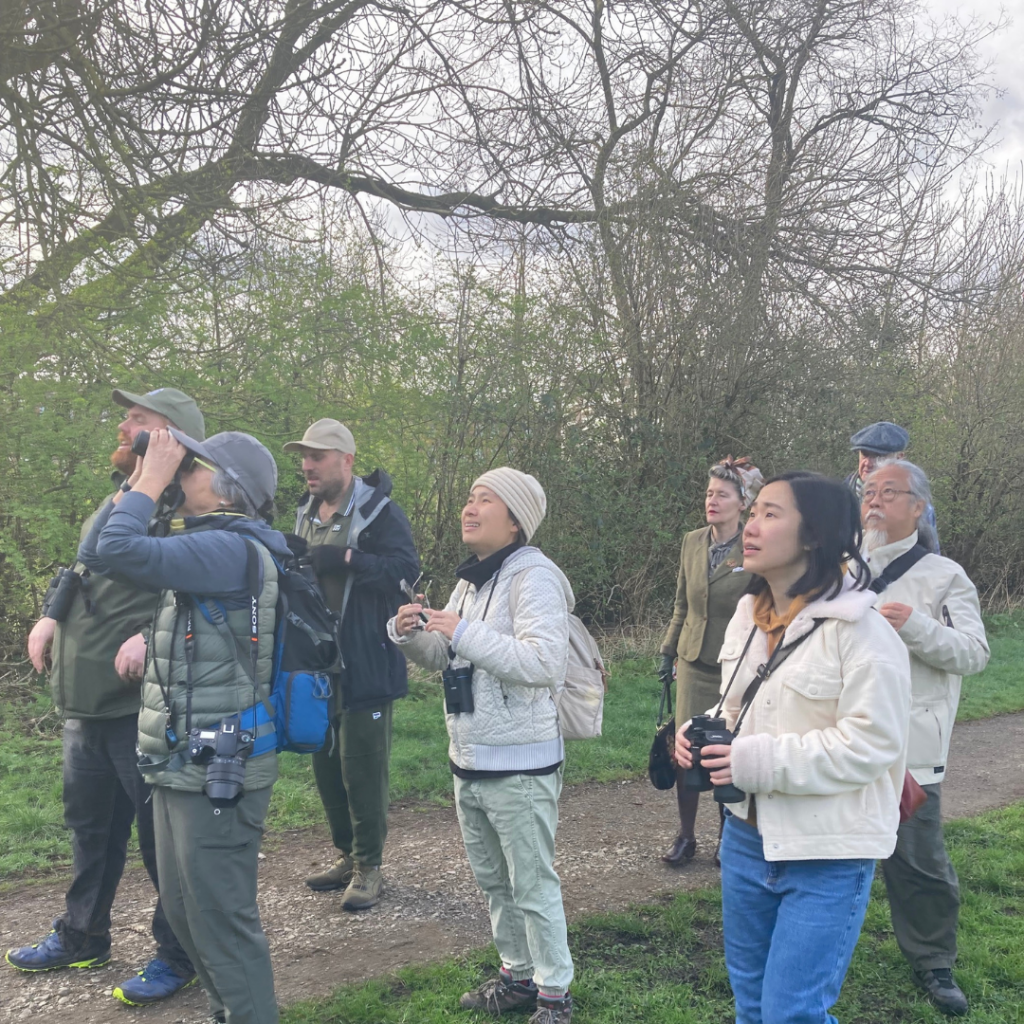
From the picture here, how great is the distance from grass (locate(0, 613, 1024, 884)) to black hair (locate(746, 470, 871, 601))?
13.4ft

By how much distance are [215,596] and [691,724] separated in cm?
151

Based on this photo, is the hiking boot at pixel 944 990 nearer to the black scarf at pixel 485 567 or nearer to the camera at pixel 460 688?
the camera at pixel 460 688

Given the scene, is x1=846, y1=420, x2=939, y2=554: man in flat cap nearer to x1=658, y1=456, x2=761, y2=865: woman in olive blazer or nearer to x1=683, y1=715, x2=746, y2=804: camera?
x1=658, y1=456, x2=761, y2=865: woman in olive blazer

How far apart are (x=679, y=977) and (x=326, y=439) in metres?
2.93

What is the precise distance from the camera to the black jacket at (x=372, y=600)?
429 centimetres

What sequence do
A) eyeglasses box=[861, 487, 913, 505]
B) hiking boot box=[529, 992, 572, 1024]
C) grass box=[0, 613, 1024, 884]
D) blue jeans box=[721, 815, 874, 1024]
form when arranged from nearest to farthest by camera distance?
blue jeans box=[721, 815, 874, 1024]
hiking boot box=[529, 992, 572, 1024]
eyeglasses box=[861, 487, 913, 505]
grass box=[0, 613, 1024, 884]

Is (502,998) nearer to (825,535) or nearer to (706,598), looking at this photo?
(825,535)

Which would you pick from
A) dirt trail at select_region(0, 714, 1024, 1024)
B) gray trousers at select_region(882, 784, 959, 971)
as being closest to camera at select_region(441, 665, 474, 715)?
dirt trail at select_region(0, 714, 1024, 1024)

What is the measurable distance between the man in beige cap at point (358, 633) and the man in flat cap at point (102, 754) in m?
0.88

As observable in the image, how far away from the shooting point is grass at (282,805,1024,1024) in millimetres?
3383

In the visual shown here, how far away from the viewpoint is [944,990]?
3.50 m

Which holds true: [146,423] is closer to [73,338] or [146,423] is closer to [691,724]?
[691,724]

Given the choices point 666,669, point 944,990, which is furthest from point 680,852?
point 944,990

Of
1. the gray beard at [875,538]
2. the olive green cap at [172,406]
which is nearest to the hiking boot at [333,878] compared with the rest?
the olive green cap at [172,406]
